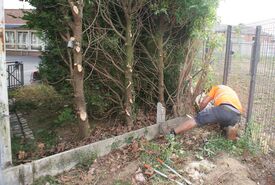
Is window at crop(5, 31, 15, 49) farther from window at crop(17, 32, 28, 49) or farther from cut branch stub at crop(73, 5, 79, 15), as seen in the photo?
cut branch stub at crop(73, 5, 79, 15)

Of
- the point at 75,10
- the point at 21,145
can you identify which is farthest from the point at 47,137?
the point at 75,10

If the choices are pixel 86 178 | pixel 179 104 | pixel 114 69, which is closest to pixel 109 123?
pixel 114 69

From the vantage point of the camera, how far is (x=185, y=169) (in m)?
3.67

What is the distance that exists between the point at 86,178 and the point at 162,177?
0.97 m

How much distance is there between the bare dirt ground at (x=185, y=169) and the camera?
3.43m

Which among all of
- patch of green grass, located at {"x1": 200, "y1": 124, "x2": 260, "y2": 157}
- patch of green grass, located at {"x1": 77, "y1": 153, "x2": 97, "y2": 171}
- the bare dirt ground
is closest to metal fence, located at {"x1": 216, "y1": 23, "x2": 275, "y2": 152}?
patch of green grass, located at {"x1": 200, "y1": 124, "x2": 260, "y2": 157}

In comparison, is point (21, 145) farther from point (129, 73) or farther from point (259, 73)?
point (259, 73)

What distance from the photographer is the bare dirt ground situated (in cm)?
343

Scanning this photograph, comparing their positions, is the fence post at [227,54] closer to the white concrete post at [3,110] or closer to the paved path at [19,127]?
the paved path at [19,127]

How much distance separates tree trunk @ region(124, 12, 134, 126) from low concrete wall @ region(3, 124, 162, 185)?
1.56ft

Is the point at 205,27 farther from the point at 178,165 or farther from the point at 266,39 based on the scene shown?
the point at 178,165

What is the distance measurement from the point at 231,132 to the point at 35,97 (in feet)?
19.0

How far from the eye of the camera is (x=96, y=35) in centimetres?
461

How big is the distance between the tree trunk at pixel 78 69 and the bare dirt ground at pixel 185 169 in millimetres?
649
